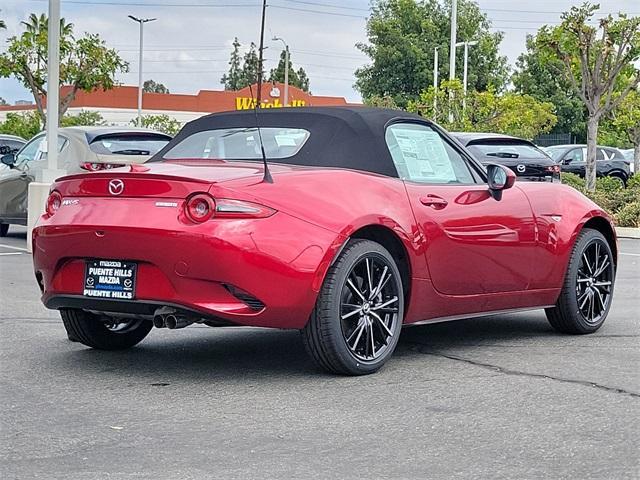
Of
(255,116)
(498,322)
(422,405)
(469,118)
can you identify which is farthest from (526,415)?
(469,118)

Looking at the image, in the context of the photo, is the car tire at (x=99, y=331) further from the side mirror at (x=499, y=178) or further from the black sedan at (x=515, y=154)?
the black sedan at (x=515, y=154)

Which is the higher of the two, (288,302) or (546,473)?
(288,302)

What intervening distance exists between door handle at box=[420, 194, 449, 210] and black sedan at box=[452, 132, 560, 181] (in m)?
11.7

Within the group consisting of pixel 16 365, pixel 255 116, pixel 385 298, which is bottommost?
pixel 16 365

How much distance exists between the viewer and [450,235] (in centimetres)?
683

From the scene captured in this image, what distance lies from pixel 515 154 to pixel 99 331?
44.0 ft

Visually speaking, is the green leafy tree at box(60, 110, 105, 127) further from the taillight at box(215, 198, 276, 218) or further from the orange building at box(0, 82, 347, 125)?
the taillight at box(215, 198, 276, 218)

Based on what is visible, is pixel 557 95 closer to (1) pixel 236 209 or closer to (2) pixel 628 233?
(2) pixel 628 233

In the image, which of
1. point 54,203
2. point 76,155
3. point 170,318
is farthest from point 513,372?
point 76,155

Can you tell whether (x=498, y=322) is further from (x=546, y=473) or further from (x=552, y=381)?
(x=546, y=473)

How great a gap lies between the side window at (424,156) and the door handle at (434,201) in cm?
15

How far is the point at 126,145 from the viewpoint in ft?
48.5

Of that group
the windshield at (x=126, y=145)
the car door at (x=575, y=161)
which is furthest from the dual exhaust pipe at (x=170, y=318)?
the car door at (x=575, y=161)

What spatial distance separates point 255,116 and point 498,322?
257 cm
